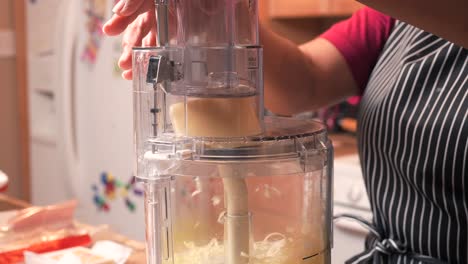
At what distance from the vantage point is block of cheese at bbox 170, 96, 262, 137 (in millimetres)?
549

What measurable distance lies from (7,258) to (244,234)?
38cm

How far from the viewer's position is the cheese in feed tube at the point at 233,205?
0.55 meters

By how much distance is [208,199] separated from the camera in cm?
60

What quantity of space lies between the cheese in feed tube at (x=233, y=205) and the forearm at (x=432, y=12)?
0.45 feet

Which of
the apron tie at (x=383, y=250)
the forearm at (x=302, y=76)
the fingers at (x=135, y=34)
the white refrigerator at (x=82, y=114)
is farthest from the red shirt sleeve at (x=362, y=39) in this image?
the white refrigerator at (x=82, y=114)

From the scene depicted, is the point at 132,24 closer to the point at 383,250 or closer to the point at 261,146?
the point at 261,146

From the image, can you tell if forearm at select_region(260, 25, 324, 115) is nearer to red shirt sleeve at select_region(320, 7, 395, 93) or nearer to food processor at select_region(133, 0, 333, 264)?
red shirt sleeve at select_region(320, 7, 395, 93)

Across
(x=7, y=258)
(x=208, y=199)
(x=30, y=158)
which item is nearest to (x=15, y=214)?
(x=7, y=258)

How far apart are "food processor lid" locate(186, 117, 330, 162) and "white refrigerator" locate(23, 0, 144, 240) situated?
62.7 inches

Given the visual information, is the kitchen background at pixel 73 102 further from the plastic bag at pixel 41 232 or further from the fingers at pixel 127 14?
the fingers at pixel 127 14

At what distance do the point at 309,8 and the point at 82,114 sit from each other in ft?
2.95

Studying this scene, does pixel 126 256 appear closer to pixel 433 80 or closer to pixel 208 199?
pixel 208 199

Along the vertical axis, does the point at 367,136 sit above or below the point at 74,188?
above

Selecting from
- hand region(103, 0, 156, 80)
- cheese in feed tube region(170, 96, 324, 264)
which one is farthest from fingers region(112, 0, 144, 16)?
cheese in feed tube region(170, 96, 324, 264)
